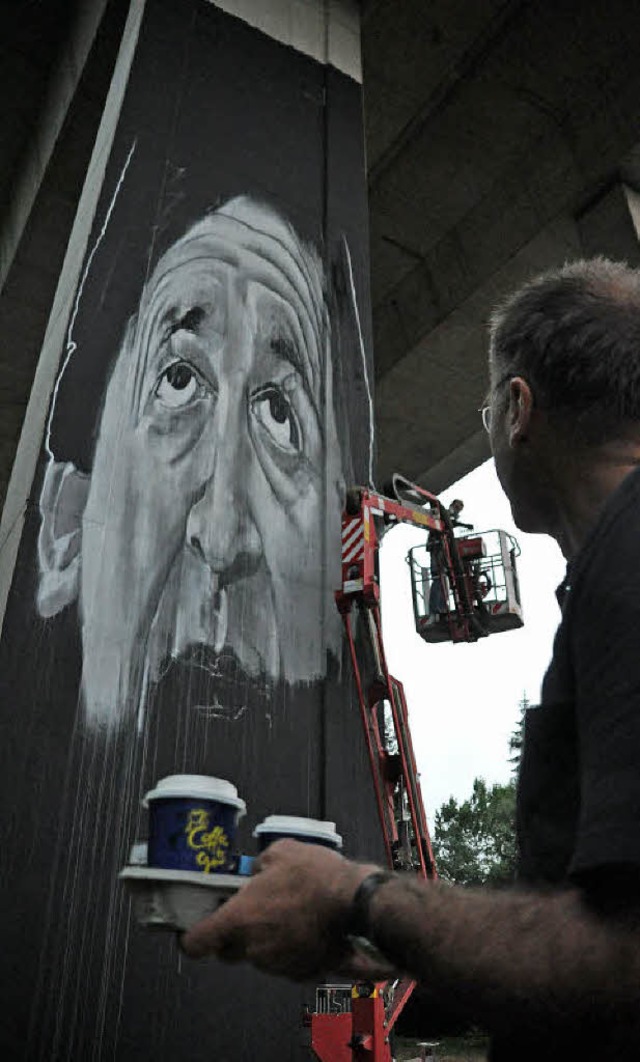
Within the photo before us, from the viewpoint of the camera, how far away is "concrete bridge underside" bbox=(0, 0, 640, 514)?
8500 mm

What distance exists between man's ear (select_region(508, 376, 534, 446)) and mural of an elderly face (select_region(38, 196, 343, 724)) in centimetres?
323

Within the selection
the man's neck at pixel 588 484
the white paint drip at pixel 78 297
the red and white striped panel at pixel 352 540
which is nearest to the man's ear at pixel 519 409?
the man's neck at pixel 588 484

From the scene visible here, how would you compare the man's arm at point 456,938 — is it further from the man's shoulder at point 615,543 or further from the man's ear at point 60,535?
the man's ear at point 60,535

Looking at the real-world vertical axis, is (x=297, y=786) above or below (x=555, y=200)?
below

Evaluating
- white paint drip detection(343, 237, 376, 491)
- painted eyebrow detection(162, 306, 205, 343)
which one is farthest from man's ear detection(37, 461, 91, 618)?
white paint drip detection(343, 237, 376, 491)

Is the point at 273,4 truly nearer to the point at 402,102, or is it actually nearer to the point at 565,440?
the point at 402,102

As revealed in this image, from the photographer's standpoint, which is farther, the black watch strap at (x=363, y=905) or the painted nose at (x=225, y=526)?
the painted nose at (x=225, y=526)

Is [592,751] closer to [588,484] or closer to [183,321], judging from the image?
[588,484]

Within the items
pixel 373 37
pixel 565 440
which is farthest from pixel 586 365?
pixel 373 37

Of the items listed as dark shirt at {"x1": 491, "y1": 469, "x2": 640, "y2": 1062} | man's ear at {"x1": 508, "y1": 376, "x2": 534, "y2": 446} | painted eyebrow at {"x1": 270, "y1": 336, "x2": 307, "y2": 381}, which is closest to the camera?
dark shirt at {"x1": 491, "y1": 469, "x2": 640, "y2": 1062}

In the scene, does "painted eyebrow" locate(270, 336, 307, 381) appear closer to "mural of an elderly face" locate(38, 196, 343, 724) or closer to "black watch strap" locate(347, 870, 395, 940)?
"mural of an elderly face" locate(38, 196, 343, 724)

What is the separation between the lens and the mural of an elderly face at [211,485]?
4.62 meters

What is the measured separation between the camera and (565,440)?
63.2 inches

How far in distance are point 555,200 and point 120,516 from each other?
24.4ft
